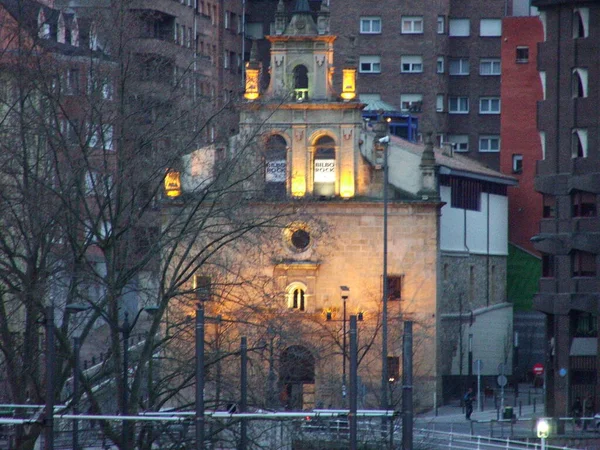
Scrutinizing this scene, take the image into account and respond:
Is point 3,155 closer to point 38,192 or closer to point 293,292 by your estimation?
point 38,192

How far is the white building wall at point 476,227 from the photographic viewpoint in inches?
4102

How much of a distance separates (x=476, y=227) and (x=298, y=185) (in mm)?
18345

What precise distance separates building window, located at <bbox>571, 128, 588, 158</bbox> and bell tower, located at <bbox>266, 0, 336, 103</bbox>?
43.1 ft

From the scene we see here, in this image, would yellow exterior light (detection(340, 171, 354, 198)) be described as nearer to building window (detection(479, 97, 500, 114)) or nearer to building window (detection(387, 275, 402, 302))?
building window (detection(387, 275, 402, 302))

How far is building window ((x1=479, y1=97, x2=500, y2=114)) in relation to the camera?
453 feet

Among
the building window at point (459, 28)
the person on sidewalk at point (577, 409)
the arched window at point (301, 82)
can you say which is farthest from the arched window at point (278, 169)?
the building window at point (459, 28)

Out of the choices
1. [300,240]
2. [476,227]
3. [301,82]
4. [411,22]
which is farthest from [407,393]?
[411,22]

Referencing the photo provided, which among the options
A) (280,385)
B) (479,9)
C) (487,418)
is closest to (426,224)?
(487,418)

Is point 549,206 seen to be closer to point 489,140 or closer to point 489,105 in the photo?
point 489,140

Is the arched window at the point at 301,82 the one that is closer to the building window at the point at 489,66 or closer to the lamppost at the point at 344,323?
the lamppost at the point at 344,323

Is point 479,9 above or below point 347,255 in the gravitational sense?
above

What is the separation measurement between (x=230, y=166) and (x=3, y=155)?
593 cm

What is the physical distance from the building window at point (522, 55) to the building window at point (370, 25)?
16192mm

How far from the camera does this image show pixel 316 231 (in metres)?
88.9
